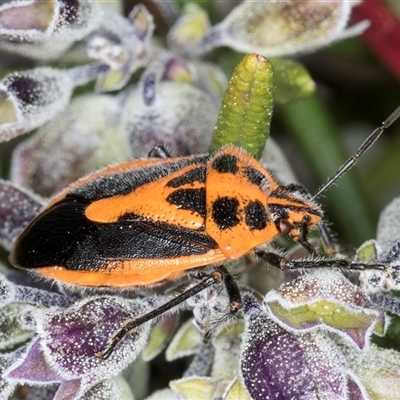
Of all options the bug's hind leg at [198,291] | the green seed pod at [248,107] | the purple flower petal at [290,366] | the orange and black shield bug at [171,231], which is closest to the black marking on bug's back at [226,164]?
the orange and black shield bug at [171,231]

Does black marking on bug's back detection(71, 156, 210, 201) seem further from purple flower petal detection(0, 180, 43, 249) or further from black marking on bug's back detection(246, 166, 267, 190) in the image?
purple flower petal detection(0, 180, 43, 249)

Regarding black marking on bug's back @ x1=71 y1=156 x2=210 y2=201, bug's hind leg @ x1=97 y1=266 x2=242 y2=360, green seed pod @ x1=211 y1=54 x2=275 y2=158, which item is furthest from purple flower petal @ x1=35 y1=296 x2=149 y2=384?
green seed pod @ x1=211 y1=54 x2=275 y2=158

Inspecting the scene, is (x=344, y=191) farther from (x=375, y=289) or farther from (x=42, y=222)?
(x=42, y=222)

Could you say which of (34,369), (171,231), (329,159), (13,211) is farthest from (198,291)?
(329,159)

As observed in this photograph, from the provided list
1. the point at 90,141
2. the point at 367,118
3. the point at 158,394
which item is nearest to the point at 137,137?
the point at 90,141

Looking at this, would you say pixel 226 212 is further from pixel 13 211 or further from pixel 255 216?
pixel 13 211

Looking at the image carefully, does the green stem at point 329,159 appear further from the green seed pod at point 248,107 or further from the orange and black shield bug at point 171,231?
the orange and black shield bug at point 171,231
